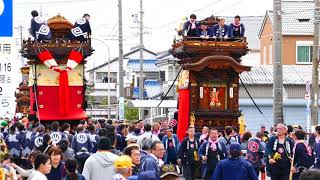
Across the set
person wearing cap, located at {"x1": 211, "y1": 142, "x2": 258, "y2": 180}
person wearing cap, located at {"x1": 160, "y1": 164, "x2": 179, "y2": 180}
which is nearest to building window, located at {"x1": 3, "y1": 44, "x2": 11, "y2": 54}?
person wearing cap, located at {"x1": 160, "y1": 164, "x2": 179, "y2": 180}

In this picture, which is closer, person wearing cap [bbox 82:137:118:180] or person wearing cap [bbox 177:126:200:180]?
person wearing cap [bbox 82:137:118:180]

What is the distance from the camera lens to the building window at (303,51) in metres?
57.8

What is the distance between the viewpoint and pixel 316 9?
30.8 metres

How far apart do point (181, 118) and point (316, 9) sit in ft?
21.6

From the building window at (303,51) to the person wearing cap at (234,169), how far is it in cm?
4531

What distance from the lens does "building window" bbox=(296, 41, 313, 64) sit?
57812 mm

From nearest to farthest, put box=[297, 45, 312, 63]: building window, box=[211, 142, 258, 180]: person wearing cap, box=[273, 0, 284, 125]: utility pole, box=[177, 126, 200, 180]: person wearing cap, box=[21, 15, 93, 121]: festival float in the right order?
box=[211, 142, 258, 180]: person wearing cap → box=[177, 126, 200, 180]: person wearing cap → box=[273, 0, 284, 125]: utility pole → box=[21, 15, 93, 121]: festival float → box=[297, 45, 312, 63]: building window

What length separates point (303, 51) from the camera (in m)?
58.0

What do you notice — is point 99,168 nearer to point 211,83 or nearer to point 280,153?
point 280,153

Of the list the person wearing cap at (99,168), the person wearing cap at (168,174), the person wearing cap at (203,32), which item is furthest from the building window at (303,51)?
the person wearing cap at (168,174)

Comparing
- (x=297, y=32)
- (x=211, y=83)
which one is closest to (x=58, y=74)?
(x=211, y=83)

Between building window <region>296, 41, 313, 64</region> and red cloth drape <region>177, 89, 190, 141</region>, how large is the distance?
29.5m

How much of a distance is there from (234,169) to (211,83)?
53.2ft

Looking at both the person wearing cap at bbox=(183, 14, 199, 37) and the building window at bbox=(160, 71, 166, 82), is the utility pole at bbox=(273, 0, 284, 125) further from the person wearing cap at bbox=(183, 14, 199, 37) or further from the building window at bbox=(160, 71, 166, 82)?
the building window at bbox=(160, 71, 166, 82)
